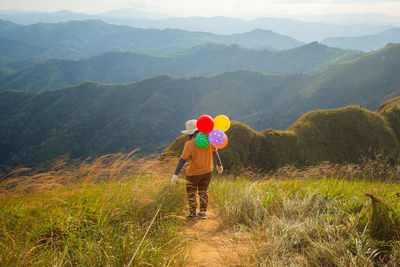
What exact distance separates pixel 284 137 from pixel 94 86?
170 metres

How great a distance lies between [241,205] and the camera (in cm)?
391

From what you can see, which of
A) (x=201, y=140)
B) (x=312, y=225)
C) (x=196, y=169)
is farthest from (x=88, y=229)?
(x=312, y=225)

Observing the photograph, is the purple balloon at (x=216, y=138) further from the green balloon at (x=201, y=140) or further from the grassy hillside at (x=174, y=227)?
the grassy hillside at (x=174, y=227)

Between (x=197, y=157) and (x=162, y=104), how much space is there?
149 metres

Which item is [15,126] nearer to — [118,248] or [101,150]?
[101,150]

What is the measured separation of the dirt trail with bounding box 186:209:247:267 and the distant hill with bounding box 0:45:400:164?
10721cm

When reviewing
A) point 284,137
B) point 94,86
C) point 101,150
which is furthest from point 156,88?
point 284,137

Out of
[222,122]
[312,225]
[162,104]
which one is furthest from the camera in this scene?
[162,104]

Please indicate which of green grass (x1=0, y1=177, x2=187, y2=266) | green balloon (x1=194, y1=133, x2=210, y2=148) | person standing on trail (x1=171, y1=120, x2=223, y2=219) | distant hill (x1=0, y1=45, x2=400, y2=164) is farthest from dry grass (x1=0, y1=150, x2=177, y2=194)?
distant hill (x1=0, y1=45, x2=400, y2=164)

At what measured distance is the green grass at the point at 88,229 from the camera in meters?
2.46

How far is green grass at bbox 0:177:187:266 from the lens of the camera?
246cm

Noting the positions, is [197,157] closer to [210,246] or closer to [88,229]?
[210,246]

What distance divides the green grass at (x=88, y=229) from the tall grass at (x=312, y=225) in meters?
0.95

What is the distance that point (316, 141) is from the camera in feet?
49.0
